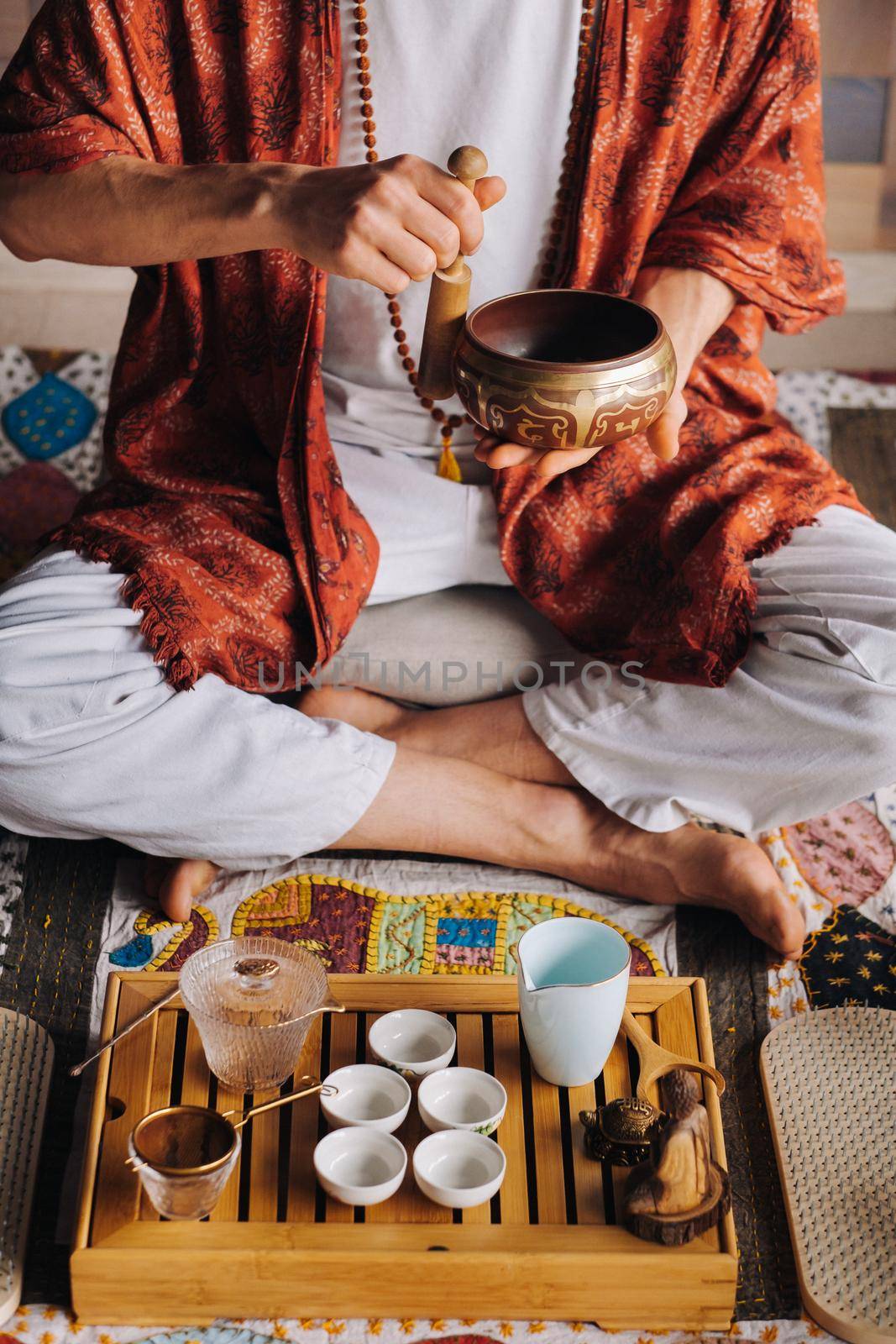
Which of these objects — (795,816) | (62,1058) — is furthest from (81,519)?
(795,816)

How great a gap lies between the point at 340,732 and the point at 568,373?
586 millimetres

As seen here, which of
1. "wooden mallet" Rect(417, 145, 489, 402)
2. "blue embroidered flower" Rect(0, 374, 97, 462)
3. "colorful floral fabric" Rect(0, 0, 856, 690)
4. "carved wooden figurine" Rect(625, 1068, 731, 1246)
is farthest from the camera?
"blue embroidered flower" Rect(0, 374, 97, 462)

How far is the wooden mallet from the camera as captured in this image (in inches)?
60.5

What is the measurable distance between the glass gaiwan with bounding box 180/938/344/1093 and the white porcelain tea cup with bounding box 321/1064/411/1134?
0.06m

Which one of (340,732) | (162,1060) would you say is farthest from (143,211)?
(162,1060)

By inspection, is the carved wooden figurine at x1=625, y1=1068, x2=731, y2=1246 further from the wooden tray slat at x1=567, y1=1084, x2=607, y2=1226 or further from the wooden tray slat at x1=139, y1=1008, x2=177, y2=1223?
the wooden tray slat at x1=139, y1=1008, x2=177, y2=1223

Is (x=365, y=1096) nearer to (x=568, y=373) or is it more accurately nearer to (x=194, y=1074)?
(x=194, y=1074)

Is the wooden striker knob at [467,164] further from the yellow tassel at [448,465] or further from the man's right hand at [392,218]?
the yellow tassel at [448,465]

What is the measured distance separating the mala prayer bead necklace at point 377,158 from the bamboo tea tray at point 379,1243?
0.88 meters

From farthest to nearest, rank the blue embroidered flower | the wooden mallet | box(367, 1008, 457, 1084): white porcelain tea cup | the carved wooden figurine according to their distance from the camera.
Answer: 1. the blue embroidered flower
2. the wooden mallet
3. box(367, 1008, 457, 1084): white porcelain tea cup
4. the carved wooden figurine

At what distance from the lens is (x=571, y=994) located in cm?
135

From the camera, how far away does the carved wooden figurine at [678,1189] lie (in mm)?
1287

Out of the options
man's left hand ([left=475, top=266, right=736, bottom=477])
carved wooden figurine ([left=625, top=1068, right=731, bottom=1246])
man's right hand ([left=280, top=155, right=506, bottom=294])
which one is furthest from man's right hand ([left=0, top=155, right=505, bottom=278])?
carved wooden figurine ([left=625, top=1068, right=731, bottom=1246])

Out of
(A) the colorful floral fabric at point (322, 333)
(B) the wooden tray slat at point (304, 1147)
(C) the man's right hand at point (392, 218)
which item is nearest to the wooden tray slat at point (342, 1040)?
(B) the wooden tray slat at point (304, 1147)
